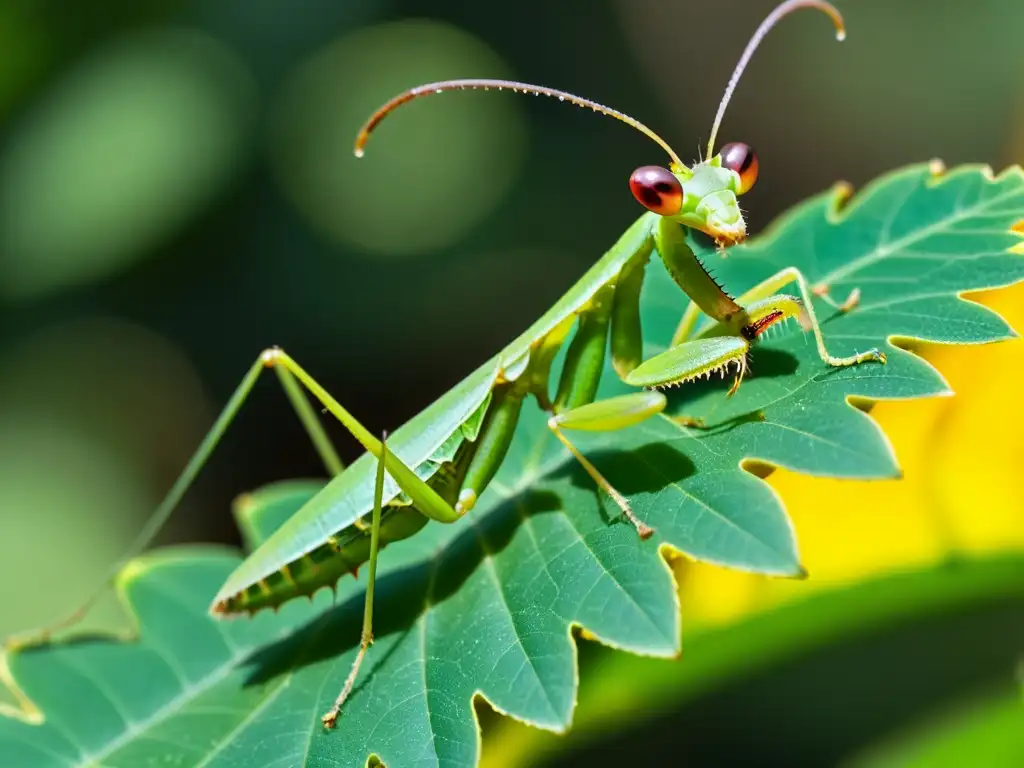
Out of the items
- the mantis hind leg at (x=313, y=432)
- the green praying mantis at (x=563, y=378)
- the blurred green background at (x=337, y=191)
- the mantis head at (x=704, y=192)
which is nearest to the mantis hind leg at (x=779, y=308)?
the green praying mantis at (x=563, y=378)

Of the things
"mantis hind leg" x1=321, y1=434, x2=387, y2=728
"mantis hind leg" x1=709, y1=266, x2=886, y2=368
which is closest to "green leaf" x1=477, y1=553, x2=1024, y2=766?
"mantis hind leg" x1=321, y1=434, x2=387, y2=728

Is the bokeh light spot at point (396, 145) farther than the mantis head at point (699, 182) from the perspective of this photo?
Yes

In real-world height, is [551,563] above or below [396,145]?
below

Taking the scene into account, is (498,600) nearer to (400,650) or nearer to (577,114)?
(400,650)

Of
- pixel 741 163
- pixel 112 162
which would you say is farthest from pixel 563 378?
pixel 112 162

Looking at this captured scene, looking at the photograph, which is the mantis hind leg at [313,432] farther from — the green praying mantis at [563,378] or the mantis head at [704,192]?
the mantis head at [704,192]

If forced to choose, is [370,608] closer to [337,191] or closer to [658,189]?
[658,189]
